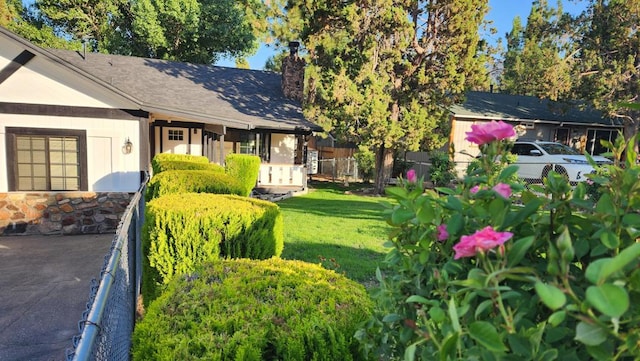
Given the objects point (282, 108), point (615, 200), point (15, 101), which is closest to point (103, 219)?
point (15, 101)

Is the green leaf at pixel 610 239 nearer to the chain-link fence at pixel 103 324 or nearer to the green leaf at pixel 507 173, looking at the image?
the green leaf at pixel 507 173

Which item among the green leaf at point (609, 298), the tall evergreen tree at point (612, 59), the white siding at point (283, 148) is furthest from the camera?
the white siding at point (283, 148)

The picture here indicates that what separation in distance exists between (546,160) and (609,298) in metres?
16.2

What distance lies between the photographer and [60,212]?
9.09 m

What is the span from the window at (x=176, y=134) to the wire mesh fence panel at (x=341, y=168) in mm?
8637

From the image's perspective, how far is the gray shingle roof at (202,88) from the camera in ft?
44.6

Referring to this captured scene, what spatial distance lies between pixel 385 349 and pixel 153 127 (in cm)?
1383

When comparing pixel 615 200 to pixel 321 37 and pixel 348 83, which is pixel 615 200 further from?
pixel 321 37

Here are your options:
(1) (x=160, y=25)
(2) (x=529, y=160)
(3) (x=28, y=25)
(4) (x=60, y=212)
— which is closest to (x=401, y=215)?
(4) (x=60, y=212)

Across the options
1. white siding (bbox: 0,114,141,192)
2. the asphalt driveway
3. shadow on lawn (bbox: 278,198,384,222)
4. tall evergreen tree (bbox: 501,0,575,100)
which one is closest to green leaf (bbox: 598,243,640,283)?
the asphalt driveway

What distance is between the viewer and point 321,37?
1343 centimetres

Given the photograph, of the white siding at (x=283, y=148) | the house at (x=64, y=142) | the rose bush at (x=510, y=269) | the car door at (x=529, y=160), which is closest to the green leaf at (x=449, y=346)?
the rose bush at (x=510, y=269)

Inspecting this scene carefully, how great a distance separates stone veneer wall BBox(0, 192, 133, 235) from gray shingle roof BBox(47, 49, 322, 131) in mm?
4392

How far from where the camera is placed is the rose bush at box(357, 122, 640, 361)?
807 millimetres
